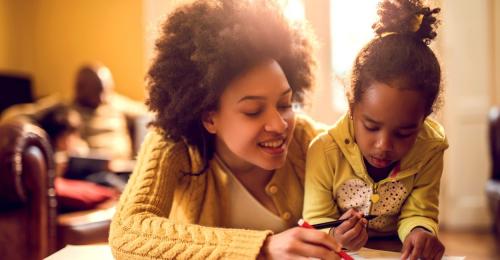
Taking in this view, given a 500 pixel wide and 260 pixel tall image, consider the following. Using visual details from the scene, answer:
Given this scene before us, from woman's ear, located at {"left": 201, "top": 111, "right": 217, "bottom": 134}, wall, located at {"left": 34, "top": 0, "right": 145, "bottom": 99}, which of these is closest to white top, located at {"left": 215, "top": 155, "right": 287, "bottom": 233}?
woman's ear, located at {"left": 201, "top": 111, "right": 217, "bottom": 134}

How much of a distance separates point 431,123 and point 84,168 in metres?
2.25

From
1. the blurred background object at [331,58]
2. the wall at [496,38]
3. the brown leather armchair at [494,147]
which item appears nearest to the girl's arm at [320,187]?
the blurred background object at [331,58]

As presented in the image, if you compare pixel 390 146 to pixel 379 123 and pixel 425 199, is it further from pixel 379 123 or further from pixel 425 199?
pixel 425 199

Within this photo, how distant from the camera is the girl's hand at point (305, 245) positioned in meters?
0.73

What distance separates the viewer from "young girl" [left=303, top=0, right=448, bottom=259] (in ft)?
2.48

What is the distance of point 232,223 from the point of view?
1.11 metres

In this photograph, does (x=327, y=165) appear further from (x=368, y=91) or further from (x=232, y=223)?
(x=232, y=223)

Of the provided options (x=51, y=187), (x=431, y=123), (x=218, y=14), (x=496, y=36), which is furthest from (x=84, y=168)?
(x=496, y=36)

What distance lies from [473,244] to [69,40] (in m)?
3.35

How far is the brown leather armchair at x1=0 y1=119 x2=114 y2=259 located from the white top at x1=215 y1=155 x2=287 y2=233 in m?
1.18

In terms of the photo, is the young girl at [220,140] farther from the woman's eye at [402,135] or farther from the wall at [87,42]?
the wall at [87,42]

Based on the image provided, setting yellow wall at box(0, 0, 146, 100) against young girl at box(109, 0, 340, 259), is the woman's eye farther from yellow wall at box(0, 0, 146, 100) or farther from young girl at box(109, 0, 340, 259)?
yellow wall at box(0, 0, 146, 100)

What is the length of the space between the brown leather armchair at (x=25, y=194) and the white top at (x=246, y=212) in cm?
118

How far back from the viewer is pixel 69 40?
464cm
